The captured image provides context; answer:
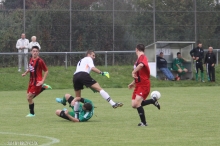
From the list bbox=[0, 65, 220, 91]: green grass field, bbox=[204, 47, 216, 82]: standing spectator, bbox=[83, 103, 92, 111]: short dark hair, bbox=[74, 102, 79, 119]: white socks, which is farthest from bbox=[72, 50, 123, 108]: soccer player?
bbox=[204, 47, 216, 82]: standing spectator

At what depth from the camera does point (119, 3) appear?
35969 mm

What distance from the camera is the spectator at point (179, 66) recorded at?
108 feet

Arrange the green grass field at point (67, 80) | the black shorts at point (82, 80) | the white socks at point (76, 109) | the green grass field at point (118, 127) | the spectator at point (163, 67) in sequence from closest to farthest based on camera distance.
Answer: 1. the green grass field at point (118, 127)
2. the white socks at point (76, 109)
3. the black shorts at point (82, 80)
4. the green grass field at point (67, 80)
5. the spectator at point (163, 67)

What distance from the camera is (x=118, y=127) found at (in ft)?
41.5

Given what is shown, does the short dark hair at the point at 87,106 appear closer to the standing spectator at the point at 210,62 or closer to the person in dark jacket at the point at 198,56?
the person in dark jacket at the point at 198,56

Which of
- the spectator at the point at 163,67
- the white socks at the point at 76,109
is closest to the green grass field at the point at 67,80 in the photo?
the spectator at the point at 163,67

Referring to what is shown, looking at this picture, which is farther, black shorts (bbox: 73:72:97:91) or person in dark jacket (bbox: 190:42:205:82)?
person in dark jacket (bbox: 190:42:205:82)

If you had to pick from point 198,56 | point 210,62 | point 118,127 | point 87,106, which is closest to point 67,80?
point 198,56

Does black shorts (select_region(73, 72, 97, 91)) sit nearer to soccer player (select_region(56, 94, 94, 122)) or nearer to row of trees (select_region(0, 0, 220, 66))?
soccer player (select_region(56, 94, 94, 122))

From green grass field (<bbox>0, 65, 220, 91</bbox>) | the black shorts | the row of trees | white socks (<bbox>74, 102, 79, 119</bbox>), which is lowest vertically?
green grass field (<bbox>0, 65, 220, 91</bbox>)

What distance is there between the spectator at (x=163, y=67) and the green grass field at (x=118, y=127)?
1317 centimetres

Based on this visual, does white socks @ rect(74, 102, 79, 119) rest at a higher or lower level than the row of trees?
lower

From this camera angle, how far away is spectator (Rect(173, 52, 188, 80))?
3288 cm

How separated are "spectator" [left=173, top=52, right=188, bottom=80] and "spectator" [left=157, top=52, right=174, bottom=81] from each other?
520mm
